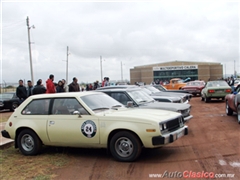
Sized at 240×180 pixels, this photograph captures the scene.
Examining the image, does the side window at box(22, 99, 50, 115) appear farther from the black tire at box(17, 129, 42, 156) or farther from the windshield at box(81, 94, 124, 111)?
the windshield at box(81, 94, 124, 111)

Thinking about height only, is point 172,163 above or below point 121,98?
below

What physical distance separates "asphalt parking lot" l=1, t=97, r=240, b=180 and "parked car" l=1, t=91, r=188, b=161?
37cm

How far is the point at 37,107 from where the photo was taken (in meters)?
7.66

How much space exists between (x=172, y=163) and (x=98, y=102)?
228cm

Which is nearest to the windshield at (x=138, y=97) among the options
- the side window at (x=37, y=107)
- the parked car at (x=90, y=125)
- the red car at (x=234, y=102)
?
the parked car at (x=90, y=125)

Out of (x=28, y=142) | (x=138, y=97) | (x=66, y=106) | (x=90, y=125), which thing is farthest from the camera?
(x=138, y=97)

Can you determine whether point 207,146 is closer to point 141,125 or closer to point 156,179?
point 141,125

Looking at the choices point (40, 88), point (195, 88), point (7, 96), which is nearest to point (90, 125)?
point (40, 88)

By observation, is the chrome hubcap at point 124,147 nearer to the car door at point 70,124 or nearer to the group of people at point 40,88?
the car door at point 70,124

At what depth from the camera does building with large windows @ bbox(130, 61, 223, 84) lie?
8569 cm

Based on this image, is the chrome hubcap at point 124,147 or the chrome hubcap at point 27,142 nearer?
the chrome hubcap at point 124,147

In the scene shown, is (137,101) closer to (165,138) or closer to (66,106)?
(66,106)

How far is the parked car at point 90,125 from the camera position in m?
6.33

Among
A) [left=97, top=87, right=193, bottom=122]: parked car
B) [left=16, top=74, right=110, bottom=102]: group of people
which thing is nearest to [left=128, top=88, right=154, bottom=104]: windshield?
[left=97, top=87, right=193, bottom=122]: parked car
